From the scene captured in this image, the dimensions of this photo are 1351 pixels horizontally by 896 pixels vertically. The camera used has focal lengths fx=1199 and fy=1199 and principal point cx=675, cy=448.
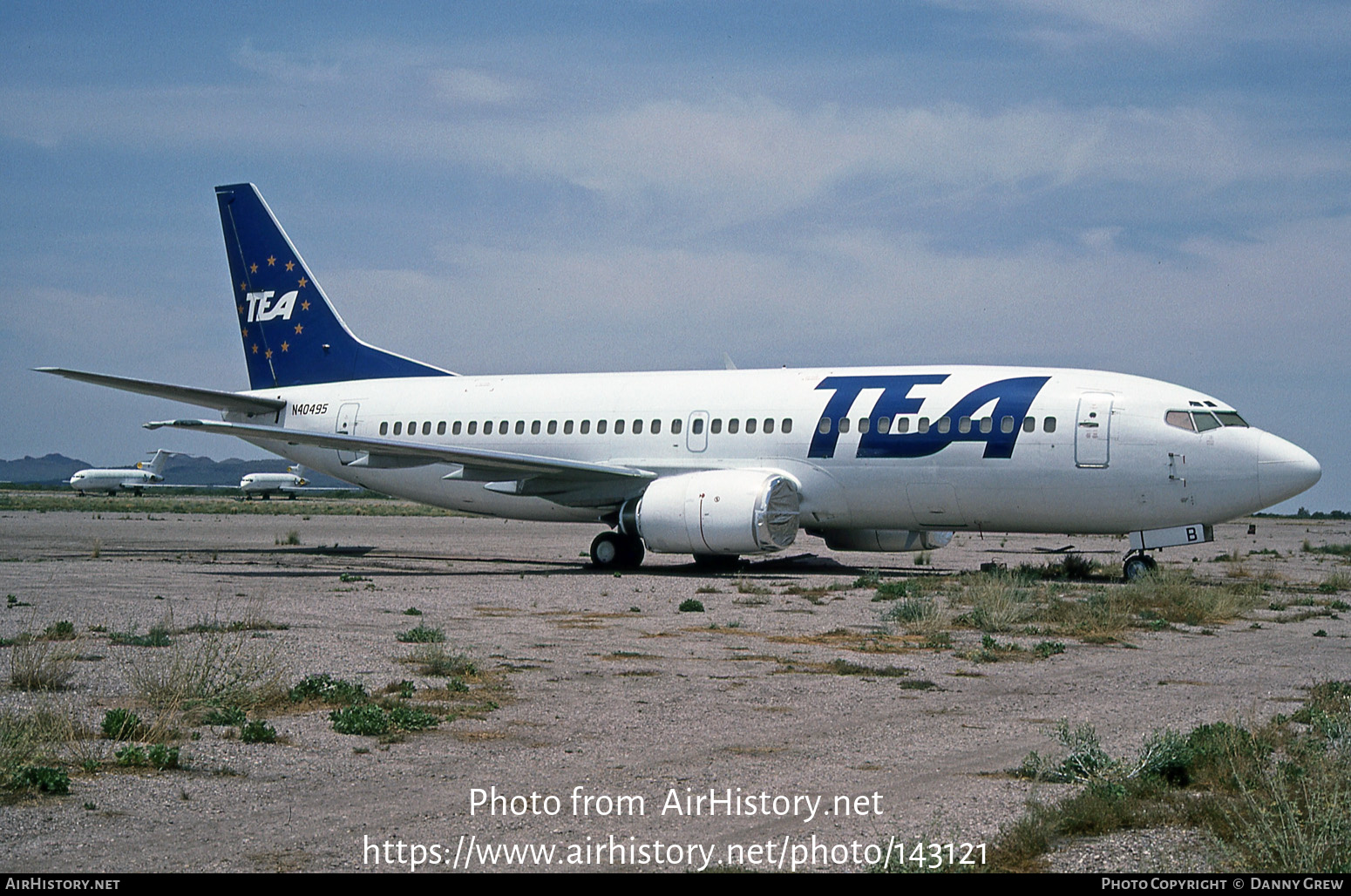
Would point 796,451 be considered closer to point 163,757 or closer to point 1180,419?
point 1180,419

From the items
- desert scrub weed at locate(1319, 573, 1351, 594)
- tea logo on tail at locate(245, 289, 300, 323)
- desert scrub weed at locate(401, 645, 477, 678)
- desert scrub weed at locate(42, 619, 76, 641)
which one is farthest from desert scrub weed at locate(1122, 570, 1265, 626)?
tea logo on tail at locate(245, 289, 300, 323)

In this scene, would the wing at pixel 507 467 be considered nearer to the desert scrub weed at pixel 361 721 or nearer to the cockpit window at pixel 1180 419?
the cockpit window at pixel 1180 419

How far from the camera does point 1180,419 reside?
20094mm

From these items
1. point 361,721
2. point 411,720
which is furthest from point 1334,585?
point 361,721

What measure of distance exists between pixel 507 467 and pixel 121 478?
83.9 m

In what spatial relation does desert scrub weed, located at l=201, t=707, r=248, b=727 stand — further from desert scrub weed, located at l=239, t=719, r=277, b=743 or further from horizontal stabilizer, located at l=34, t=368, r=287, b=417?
horizontal stabilizer, located at l=34, t=368, r=287, b=417

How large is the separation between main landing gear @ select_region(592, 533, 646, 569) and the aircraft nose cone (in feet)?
36.8

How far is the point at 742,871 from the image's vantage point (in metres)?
5.31

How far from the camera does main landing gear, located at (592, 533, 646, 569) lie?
78.2 feet

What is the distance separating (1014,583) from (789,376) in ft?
23.4

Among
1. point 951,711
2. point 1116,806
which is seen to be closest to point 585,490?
point 951,711

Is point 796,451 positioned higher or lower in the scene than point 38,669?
higher

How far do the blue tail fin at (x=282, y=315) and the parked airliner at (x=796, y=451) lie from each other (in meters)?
0.83
